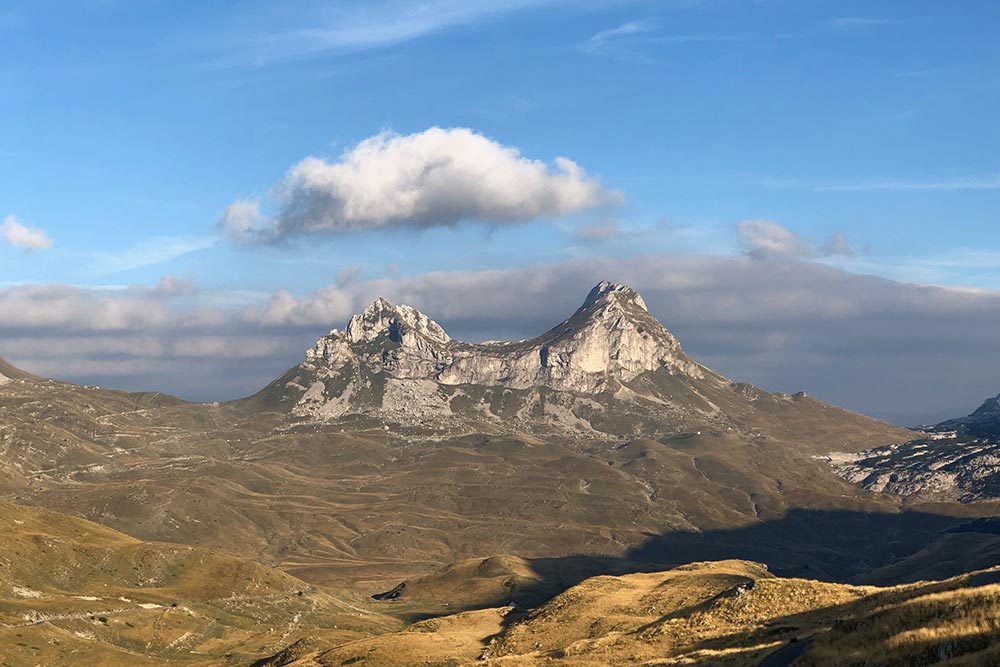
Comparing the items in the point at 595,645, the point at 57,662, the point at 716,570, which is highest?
the point at 595,645

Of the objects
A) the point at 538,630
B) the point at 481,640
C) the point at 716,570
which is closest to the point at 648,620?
the point at 538,630

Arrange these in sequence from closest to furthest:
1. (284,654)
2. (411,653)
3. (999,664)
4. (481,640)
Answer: (999,664) → (411,653) → (481,640) → (284,654)

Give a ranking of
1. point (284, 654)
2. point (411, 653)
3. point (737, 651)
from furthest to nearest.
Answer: point (284, 654), point (411, 653), point (737, 651)

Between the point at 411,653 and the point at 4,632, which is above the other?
the point at 411,653

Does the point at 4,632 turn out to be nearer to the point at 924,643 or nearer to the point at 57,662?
the point at 57,662

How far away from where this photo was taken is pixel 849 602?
94.6 meters

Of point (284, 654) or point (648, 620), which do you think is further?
point (284, 654)

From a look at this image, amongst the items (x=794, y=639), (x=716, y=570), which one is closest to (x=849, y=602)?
(x=794, y=639)

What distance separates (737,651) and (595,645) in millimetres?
20915

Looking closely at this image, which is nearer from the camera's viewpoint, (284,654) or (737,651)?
(737,651)

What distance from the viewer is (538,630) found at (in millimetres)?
117938

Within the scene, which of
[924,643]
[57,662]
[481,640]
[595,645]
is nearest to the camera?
[924,643]

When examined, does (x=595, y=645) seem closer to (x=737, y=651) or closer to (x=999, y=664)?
(x=737, y=651)

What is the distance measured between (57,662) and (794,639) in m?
158
